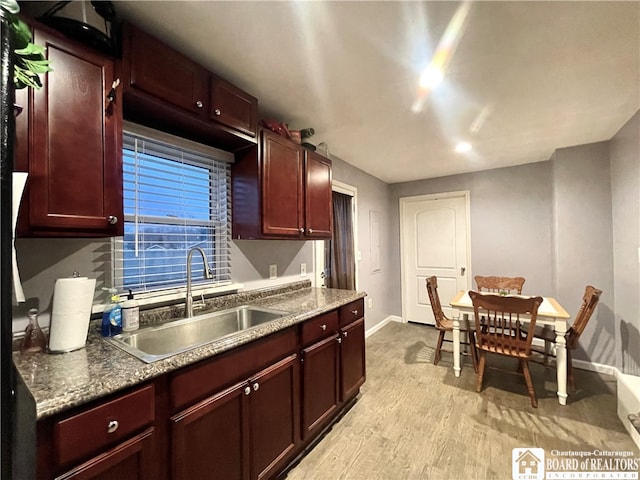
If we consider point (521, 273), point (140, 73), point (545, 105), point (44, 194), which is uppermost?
point (545, 105)

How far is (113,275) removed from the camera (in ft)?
4.77

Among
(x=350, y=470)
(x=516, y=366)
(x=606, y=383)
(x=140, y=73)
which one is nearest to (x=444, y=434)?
(x=350, y=470)

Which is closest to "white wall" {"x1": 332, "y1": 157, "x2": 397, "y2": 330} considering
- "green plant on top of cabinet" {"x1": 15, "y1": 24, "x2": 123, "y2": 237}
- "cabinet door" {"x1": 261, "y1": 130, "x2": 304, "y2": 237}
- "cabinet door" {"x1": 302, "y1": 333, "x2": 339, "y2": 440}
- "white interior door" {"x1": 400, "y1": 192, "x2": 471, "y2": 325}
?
"white interior door" {"x1": 400, "y1": 192, "x2": 471, "y2": 325}

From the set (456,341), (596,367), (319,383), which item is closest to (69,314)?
(319,383)

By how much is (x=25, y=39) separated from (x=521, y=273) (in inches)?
188

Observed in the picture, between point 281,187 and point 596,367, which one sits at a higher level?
point 281,187

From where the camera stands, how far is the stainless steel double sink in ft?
4.23

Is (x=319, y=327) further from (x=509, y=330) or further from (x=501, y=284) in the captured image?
(x=501, y=284)

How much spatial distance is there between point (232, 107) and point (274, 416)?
1.84 meters

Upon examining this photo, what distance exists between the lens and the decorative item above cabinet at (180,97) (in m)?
1.29

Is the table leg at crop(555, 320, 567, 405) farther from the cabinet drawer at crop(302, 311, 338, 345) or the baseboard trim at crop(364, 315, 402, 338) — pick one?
the baseboard trim at crop(364, 315, 402, 338)

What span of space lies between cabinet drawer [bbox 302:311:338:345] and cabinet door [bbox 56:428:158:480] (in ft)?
2.96

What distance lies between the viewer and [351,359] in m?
2.20

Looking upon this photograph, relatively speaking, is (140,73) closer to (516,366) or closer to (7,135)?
(7,135)
